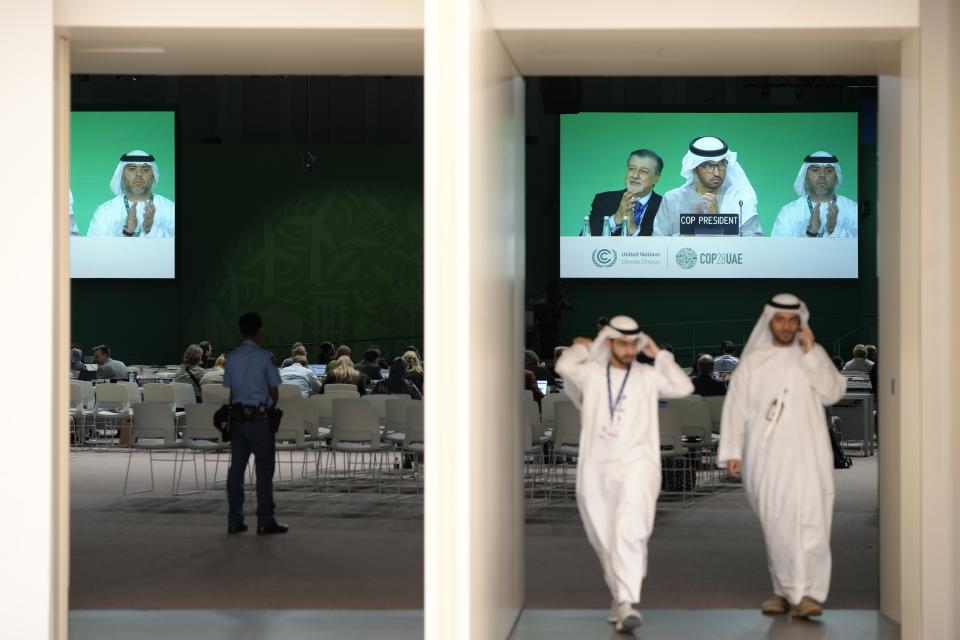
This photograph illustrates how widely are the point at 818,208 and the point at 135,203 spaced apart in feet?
32.3

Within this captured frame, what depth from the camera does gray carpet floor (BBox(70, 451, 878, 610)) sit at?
7.03 m

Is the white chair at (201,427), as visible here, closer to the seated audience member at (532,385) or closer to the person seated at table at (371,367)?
the seated audience member at (532,385)

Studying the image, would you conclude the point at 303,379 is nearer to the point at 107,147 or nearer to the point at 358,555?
the point at 358,555

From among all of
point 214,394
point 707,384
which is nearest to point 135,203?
point 214,394

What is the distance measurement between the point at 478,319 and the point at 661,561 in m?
3.89

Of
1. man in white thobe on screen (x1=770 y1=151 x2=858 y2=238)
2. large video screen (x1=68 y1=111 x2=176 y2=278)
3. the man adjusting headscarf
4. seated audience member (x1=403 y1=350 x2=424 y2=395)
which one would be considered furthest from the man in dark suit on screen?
seated audience member (x1=403 y1=350 x2=424 y2=395)

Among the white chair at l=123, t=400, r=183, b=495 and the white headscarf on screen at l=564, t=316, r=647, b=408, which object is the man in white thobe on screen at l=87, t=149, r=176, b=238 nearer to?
the white chair at l=123, t=400, r=183, b=495

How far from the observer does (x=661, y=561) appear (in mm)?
8164

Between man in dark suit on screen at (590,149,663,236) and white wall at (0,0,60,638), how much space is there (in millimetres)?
14029

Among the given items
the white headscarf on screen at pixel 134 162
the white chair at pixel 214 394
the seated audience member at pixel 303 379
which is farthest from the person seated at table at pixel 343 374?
the white headscarf on screen at pixel 134 162

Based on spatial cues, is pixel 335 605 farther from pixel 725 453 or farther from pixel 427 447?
pixel 427 447

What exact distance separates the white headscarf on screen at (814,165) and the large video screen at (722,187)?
1cm

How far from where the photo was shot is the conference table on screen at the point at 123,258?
20109 mm

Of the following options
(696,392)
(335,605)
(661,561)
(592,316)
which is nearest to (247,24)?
(335,605)
